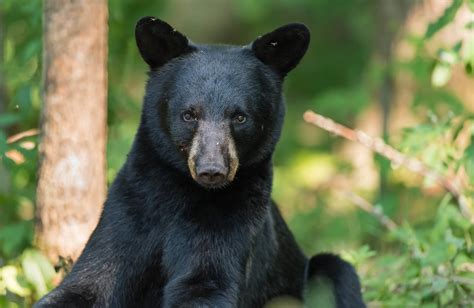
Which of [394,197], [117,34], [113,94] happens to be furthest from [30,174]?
[394,197]

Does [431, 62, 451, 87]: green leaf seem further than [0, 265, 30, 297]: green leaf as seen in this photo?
Yes

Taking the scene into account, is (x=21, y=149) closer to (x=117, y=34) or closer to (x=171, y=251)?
(x=171, y=251)

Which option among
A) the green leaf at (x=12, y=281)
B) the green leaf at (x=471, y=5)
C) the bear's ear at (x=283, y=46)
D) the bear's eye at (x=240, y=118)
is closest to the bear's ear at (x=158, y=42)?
the bear's ear at (x=283, y=46)

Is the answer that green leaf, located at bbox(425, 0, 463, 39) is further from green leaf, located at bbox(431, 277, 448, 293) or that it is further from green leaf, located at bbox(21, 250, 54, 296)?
green leaf, located at bbox(21, 250, 54, 296)

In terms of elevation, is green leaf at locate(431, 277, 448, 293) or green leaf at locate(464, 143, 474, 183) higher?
green leaf at locate(464, 143, 474, 183)

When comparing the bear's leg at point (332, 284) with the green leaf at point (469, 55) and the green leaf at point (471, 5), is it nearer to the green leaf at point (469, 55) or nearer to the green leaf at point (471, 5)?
the green leaf at point (469, 55)

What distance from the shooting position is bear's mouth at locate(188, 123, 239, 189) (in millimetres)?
4566

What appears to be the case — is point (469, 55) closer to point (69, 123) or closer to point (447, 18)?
point (447, 18)

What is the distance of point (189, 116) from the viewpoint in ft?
15.9

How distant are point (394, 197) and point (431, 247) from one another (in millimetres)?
3175

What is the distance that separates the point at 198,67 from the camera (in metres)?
4.99

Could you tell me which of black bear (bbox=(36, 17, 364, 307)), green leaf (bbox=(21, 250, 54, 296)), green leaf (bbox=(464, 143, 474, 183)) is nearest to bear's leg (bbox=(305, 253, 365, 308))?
black bear (bbox=(36, 17, 364, 307))

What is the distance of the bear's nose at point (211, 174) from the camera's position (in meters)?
4.54

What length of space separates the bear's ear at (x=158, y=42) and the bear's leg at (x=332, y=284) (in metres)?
1.42
